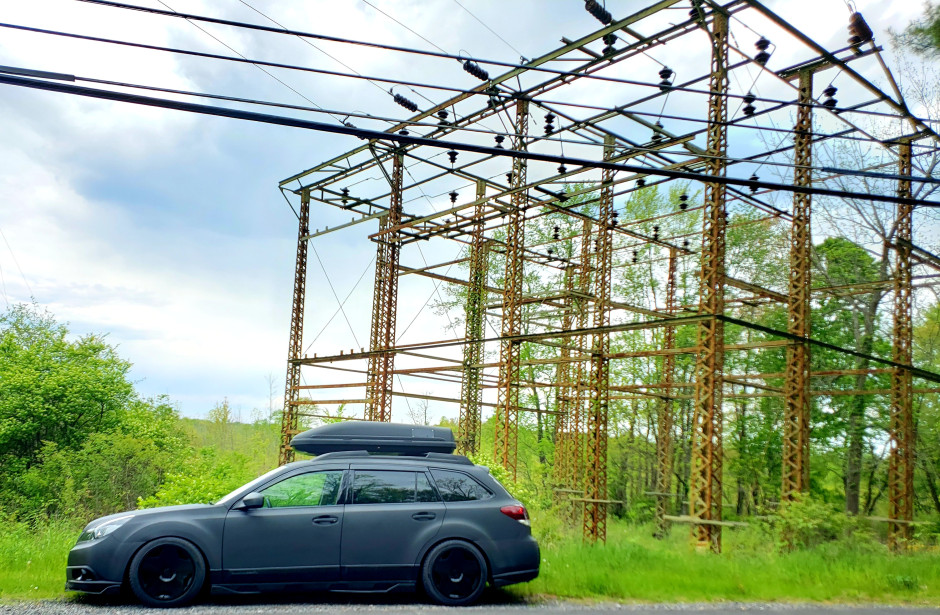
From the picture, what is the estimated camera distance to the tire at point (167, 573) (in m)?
6.79

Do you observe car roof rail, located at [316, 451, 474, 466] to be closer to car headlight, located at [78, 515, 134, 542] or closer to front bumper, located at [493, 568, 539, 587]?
front bumper, located at [493, 568, 539, 587]

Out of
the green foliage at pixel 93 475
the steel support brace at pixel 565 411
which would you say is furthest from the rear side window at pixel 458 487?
the green foliage at pixel 93 475

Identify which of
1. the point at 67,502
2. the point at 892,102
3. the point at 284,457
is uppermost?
the point at 892,102

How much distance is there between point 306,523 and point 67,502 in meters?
27.2

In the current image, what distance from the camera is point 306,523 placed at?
721 cm

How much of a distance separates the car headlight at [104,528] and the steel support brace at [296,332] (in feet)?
75.6

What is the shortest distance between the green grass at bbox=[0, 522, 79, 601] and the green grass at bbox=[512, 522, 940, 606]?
5024 mm

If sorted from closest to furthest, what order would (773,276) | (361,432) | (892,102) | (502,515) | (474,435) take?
(502,515) → (361,432) → (892,102) → (474,435) → (773,276)

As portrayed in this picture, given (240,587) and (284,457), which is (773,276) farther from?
(240,587)

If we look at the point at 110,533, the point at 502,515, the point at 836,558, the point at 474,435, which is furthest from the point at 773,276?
the point at 110,533

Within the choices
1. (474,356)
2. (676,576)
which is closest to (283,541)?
(676,576)

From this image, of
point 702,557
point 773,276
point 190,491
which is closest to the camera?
point 702,557

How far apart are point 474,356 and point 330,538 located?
17722mm

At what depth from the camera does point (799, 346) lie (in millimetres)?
18172
